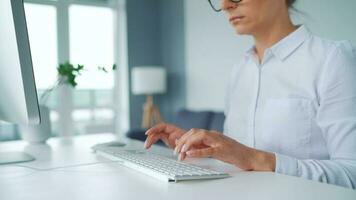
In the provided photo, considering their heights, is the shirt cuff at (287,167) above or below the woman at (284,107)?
below

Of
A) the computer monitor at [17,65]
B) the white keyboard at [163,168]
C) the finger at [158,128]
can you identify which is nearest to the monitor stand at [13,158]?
the computer monitor at [17,65]

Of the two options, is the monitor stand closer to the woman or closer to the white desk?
the white desk

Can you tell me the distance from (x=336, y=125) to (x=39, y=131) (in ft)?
3.44

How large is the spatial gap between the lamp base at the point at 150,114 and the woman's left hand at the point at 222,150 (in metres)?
3.50

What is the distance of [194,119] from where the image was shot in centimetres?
374

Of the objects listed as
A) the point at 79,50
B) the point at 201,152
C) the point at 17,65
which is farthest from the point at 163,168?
the point at 79,50

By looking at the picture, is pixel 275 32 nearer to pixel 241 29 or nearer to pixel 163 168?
pixel 241 29

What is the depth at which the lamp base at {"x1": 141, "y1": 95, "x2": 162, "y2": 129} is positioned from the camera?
433 cm

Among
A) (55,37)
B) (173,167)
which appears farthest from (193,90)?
(173,167)

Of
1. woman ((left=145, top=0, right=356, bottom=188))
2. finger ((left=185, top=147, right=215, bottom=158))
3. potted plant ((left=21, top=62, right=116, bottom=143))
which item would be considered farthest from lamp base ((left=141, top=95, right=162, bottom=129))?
finger ((left=185, top=147, right=215, bottom=158))

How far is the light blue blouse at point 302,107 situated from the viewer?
811 mm

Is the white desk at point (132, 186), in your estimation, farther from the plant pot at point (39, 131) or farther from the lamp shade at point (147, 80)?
the lamp shade at point (147, 80)

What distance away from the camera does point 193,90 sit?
4.30 meters

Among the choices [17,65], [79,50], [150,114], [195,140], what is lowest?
[150,114]
